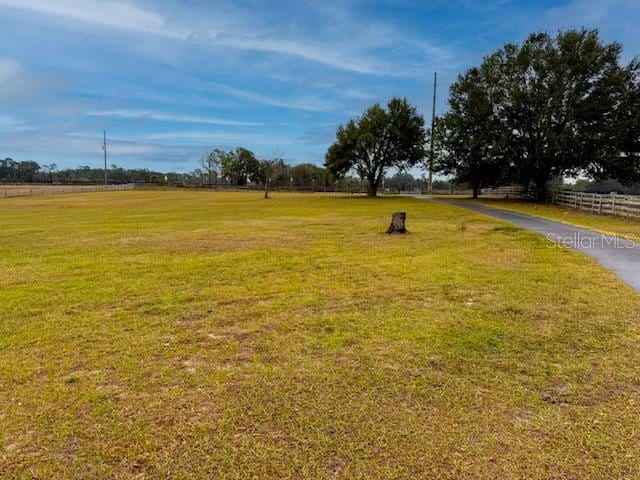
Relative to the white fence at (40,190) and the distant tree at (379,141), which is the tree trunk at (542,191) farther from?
the white fence at (40,190)

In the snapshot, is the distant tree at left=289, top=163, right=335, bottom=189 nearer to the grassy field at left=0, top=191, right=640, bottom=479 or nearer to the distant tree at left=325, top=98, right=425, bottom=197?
the distant tree at left=325, top=98, right=425, bottom=197

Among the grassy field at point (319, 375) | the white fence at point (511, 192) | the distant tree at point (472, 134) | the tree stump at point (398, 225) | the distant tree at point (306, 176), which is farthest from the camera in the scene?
the distant tree at point (306, 176)

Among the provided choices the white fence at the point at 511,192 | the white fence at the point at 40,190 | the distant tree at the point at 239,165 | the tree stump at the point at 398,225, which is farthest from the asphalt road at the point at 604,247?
the distant tree at the point at 239,165

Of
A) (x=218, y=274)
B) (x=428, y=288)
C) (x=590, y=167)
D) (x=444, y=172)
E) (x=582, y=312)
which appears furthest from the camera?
(x=444, y=172)

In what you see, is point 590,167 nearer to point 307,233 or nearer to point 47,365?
point 307,233

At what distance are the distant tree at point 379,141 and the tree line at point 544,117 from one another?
6.96 m

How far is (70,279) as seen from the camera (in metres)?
6.40

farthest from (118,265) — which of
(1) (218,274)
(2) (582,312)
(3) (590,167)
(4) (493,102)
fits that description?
(3) (590,167)

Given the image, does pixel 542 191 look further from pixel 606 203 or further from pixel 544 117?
pixel 606 203

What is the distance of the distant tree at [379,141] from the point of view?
39156 millimetres

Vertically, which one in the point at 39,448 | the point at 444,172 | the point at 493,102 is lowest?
the point at 39,448

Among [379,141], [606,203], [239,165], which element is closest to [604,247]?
[606,203]

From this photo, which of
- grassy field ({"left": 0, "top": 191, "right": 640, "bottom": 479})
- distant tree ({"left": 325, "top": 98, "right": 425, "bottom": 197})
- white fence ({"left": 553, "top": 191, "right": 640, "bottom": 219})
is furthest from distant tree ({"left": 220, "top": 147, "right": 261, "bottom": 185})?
grassy field ({"left": 0, "top": 191, "right": 640, "bottom": 479})

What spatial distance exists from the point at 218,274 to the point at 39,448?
4.50 meters
